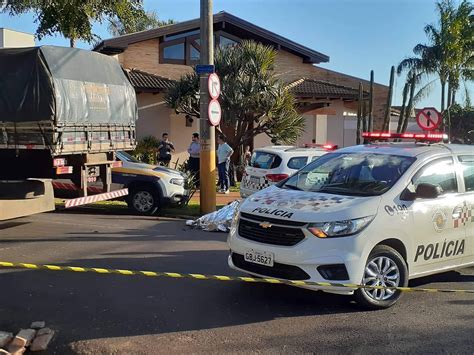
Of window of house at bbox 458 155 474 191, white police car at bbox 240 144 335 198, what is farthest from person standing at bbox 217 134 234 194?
window of house at bbox 458 155 474 191

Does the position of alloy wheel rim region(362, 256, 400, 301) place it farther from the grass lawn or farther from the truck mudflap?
the grass lawn

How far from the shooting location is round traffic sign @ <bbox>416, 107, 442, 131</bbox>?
40.2 feet

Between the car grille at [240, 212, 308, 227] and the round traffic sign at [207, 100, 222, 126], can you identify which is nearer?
the car grille at [240, 212, 308, 227]

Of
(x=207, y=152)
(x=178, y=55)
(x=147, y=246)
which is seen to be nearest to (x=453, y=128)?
(x=178, y=55)

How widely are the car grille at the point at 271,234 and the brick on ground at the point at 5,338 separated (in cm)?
232

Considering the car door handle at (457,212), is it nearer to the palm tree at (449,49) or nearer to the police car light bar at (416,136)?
the police car light bar at (416,136)

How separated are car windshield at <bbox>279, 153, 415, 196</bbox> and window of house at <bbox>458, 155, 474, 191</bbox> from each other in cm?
82

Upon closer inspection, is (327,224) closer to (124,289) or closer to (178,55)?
(124,289)

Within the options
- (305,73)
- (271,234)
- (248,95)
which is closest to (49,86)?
(271,234)

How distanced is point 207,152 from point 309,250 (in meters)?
6.49

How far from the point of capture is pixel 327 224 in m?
5.23

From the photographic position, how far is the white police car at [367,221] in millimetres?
5246

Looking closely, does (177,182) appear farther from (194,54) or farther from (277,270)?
(194,54)

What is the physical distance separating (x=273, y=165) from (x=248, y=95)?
6130 millimetres
